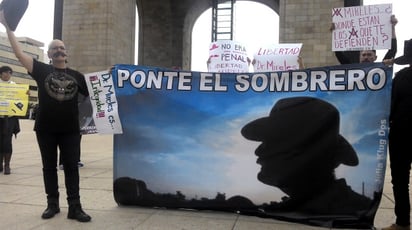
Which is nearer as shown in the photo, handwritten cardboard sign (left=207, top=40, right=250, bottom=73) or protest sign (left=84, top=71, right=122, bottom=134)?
protest sign (left=84, top=71, right=122, bottom=134)

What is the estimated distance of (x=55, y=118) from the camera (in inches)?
186

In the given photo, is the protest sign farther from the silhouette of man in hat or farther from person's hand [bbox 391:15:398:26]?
person's hand [bbox 391:15:398:26]

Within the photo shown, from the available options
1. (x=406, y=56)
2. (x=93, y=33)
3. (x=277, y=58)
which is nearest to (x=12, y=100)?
(x=277, y=58)

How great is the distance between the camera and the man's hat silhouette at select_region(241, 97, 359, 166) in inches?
183

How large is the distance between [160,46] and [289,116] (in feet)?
90.0

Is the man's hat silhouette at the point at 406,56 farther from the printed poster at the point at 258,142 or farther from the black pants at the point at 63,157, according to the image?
the black pants at the point at 63,157

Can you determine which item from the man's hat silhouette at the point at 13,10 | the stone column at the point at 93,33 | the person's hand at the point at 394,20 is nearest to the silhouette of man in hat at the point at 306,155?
the person's hand at the point at 394,20

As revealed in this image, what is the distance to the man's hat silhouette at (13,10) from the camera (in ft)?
15.4

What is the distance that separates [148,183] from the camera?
5199 millimetres

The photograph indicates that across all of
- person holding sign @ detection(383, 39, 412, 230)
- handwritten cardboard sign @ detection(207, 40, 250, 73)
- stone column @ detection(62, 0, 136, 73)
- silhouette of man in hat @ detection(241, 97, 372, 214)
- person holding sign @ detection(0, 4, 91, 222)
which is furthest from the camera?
stone column @ detection(62, 0, 136, 73)

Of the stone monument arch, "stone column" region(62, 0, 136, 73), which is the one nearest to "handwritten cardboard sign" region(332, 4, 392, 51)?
the stone monument arch

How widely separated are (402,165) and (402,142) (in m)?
0.22

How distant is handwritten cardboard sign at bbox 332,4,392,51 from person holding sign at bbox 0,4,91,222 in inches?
143

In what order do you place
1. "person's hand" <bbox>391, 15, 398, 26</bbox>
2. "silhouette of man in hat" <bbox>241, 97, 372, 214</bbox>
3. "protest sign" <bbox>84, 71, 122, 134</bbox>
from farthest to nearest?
1. "person's hand" <bbox>391, 15, 398, 26</bbox>
2. "protest sign" <bbox>84, 71, 122, 134</bbox>
3. "silhouette of man in hat" <bbox>241, 97, 372, 214</bbox>
